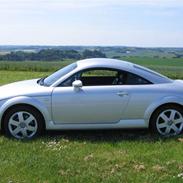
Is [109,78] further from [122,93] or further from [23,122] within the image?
[23,122]

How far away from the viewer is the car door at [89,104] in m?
8.36

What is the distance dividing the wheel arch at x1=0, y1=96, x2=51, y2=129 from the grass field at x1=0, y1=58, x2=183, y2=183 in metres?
0.42

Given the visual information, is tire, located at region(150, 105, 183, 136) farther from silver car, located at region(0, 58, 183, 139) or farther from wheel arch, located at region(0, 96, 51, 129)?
wheel arch, located at region(0, 96, 51, 129)

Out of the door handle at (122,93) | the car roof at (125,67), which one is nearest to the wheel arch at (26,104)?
the car roof at (125,67)

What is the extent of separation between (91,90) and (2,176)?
9.27ft

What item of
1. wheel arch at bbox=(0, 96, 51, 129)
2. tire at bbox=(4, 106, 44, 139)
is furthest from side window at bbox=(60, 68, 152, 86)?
tire at bbox=(4, 106, 44, 139)

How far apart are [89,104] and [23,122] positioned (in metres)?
1.22

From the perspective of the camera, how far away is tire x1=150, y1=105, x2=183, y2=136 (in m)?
8.62

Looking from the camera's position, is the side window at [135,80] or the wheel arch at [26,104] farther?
the side window at [135,80]

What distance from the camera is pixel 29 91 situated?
28.0 ft

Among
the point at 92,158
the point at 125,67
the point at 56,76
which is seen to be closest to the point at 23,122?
the point at 56,76

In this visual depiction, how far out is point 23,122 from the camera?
333 inches

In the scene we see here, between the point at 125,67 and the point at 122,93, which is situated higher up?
the point at 125,67

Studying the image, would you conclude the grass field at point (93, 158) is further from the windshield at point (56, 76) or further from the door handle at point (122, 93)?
the windshield at point (56, 76)
